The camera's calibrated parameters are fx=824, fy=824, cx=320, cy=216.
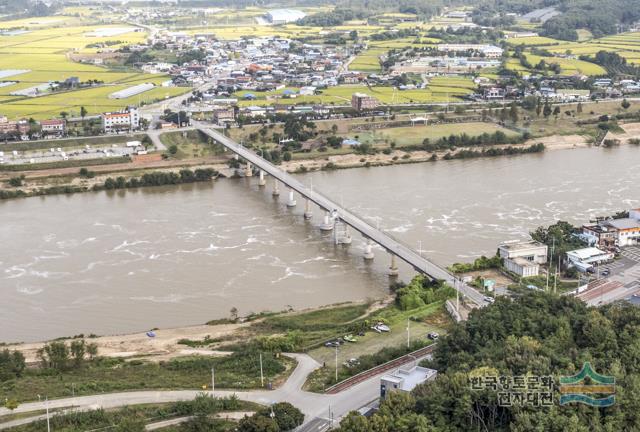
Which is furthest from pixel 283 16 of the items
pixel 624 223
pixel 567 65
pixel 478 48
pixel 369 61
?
pixel 624 223

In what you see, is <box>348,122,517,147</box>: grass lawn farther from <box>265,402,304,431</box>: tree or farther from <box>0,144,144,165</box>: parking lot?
<box>265,402,304,431</box>: tree

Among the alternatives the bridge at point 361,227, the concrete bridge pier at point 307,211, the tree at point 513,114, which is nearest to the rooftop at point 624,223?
the bridge at point 361,227

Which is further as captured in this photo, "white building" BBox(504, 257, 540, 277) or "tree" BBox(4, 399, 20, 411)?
"white building" BBox(504, 257, 540, 277)

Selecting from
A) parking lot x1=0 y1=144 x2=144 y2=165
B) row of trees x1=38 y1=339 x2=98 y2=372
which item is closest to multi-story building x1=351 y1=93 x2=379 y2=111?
parking lot x1=0 y1=144 x2=144 y2=165

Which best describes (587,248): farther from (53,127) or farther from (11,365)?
(53,127)

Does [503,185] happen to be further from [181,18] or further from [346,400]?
[181,18]

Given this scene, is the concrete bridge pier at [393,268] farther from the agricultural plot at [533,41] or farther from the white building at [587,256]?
the agricultural plot at [533,41]

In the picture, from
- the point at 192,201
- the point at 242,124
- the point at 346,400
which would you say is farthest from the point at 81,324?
the point at 242,124
